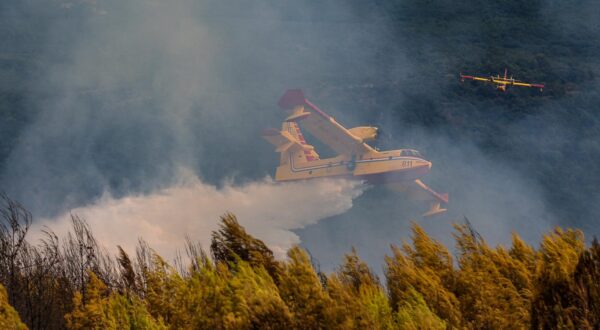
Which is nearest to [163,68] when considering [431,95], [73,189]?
[73,189]

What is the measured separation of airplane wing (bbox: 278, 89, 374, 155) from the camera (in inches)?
2947

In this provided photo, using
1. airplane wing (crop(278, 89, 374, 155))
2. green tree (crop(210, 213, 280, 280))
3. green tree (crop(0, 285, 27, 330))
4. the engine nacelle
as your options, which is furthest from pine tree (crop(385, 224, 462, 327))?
airplane wing (crop(278, 89, 374, 155))

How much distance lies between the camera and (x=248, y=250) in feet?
105

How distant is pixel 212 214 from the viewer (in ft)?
283

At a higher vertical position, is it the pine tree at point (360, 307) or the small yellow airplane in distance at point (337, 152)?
the small yellow airplane in distance at point (337, 152)

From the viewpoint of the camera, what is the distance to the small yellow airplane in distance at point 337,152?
244ft

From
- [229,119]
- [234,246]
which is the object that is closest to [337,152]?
[229,119]

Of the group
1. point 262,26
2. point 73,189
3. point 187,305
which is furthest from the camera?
point 262,26

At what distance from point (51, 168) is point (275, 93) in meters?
29.3

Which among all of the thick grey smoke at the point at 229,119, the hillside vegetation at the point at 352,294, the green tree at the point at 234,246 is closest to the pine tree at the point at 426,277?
the hillside vegetation at the point at 352,294

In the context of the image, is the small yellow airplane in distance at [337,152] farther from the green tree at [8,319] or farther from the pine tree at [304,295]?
the green tree at [8,319]

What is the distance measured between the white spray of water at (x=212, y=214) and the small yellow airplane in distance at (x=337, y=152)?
2.11 metres

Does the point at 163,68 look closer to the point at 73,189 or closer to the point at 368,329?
the point at 73,189

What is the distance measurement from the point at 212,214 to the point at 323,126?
1701 cm
